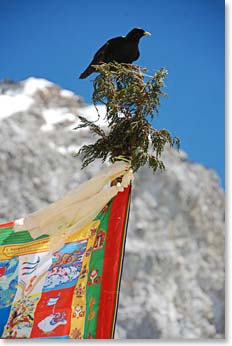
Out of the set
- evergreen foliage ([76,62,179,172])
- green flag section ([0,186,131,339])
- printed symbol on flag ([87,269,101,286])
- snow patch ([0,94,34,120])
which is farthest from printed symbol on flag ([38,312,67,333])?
snow patch ([0,94,34,120])

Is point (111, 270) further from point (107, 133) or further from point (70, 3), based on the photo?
point (70, 3)

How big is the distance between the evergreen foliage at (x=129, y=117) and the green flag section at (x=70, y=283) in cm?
14

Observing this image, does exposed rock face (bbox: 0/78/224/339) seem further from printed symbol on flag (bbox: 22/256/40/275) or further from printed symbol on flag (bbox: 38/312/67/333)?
printed symbol on flag (bbox: 38/312/67/333)

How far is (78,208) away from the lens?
2.15m

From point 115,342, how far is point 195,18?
5.52ft

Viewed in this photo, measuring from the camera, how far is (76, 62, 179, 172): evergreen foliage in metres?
2.11

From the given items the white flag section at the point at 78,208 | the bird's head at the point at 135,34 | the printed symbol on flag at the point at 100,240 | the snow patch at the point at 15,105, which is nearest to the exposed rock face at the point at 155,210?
the snow patch at the point at 15,105

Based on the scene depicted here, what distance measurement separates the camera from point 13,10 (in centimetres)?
328

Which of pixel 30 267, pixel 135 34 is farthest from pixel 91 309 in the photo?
pixel 135 34

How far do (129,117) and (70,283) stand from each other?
1.91ft

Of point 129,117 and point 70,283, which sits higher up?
point 129,117

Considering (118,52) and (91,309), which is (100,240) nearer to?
(91,309)

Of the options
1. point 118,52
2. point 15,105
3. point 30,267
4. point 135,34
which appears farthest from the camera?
point 15,105

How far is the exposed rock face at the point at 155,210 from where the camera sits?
95.6ft
